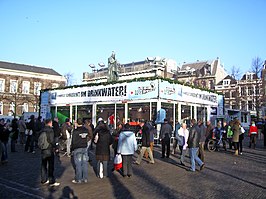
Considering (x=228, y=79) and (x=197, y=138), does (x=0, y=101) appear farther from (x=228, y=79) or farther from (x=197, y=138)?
(x=197, y=138)

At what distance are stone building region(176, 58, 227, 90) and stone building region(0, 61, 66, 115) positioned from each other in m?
28.7

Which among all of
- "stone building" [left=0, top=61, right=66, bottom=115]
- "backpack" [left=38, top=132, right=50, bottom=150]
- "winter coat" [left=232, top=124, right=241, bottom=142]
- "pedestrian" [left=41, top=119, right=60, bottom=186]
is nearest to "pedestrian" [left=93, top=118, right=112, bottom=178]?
"pedestrian" [left=41, top=119, right=60, bottom=186]

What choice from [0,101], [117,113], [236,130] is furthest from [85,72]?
[236,130]

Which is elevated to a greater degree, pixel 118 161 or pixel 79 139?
pixel 79 139

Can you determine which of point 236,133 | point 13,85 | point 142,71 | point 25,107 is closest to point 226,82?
point 142,71

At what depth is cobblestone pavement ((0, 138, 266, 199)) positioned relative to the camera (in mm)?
7125

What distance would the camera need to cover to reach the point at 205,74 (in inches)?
2815

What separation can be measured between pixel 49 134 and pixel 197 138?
5.05m

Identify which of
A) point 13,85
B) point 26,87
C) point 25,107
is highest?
point 13,85

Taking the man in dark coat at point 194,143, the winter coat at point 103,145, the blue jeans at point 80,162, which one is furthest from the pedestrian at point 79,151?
the man in dark coat at point 194,143

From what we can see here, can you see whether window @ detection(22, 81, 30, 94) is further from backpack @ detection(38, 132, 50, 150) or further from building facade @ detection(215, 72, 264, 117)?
backpack @ detection(38, 132, 50, 150)

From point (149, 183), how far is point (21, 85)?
58102 mm

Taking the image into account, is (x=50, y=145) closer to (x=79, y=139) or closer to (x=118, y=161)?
(x=79, y=139)

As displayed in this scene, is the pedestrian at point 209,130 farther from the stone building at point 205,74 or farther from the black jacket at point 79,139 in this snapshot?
the stone building at point 205,74
